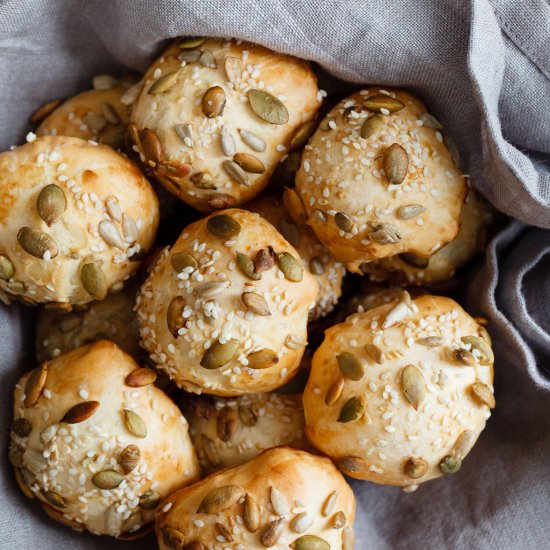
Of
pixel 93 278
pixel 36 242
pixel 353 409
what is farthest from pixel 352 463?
pixel 36 242

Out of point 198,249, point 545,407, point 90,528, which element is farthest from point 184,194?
point 545,407

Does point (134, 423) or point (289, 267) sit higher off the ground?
point (289, 267)

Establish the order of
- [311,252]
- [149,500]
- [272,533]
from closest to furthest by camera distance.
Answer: [272,533]
[149,500]
[311,252]

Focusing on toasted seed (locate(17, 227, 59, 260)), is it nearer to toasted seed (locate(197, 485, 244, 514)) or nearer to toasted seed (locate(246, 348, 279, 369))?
toasted seed (locate(246, 348, 279, 369))

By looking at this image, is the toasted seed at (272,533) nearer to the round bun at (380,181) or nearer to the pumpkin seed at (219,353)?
the pumpkin seed at (219,353)

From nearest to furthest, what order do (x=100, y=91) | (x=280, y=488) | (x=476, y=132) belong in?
(x=280, y=488)
(x=476, y=132)
(x=100, y=91)

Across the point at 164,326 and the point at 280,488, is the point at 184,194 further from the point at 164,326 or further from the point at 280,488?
the point at 280,488

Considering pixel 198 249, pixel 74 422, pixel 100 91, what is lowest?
pixel 74 422

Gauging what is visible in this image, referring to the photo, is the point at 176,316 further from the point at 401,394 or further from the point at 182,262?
the point at 401,394
